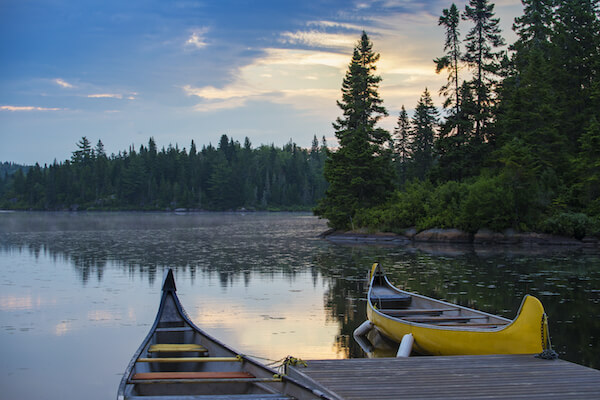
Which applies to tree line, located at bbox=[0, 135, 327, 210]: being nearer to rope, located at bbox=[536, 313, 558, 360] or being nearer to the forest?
the forest

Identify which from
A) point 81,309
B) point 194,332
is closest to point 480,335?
point 194,332

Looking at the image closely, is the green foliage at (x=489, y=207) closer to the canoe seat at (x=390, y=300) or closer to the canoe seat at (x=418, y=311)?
the canoe seat at (x=390, y=300)

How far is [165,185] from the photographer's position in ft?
492

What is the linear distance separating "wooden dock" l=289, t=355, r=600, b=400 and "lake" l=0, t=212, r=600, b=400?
131 inches

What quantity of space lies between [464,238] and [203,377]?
123ft

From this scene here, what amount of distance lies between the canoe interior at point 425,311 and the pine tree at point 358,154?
3568 centimetres

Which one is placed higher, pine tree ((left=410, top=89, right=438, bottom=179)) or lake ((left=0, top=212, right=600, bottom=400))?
pine tree ((left=410, top=89, right=438, bottom=179))

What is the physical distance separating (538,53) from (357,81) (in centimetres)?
1701

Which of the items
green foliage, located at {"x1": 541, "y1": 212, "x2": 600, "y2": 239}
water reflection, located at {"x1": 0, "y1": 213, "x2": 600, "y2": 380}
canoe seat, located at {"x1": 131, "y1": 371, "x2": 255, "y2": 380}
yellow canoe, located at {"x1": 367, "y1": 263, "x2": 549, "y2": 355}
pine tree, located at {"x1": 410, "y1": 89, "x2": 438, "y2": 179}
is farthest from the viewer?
pine tree, located at {"x1": 410, "y1": 89, "x2": 438, "y2": 179}

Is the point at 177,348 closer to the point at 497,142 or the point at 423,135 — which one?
the point at 497,142

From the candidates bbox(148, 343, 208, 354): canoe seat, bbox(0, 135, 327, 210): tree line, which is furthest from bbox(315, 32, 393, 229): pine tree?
bbox(0, 135, 327, 210): tree line

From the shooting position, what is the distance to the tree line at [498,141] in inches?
1649

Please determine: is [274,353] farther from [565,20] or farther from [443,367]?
[565,20]

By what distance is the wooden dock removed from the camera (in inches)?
291
